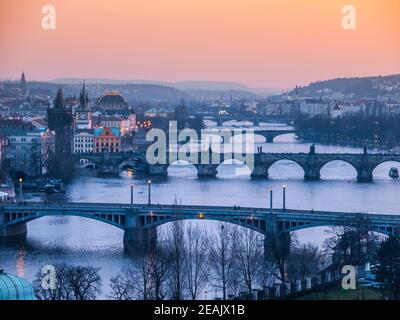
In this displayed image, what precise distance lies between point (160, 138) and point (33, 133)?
199 inches

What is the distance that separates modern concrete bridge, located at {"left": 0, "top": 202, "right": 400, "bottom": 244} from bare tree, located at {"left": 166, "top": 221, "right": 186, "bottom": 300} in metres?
0.59

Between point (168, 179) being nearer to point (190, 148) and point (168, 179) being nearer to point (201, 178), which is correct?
point (201, 178)

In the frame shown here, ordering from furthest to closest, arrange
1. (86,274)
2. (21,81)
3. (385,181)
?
1. (21,81)
2. (385,181)
3. (86,274)

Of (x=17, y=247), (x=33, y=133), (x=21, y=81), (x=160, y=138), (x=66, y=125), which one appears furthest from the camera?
(x=21, y=81)

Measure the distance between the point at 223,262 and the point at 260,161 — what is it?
26.2ft

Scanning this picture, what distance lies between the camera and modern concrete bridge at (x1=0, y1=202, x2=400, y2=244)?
7.91 m

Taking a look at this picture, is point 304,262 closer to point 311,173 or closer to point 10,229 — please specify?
point 10,229

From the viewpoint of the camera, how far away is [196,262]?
6.34 metres

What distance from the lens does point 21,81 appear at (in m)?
26.7

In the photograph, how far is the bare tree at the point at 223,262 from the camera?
19.6 ft

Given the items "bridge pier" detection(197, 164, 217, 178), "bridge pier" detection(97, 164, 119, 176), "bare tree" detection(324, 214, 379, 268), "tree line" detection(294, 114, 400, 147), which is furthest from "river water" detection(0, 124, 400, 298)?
"tree line" detection(294, 114, 400, 147)

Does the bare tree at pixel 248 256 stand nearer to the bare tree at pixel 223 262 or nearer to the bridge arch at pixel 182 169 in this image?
the bare tree at pixel 223 262
